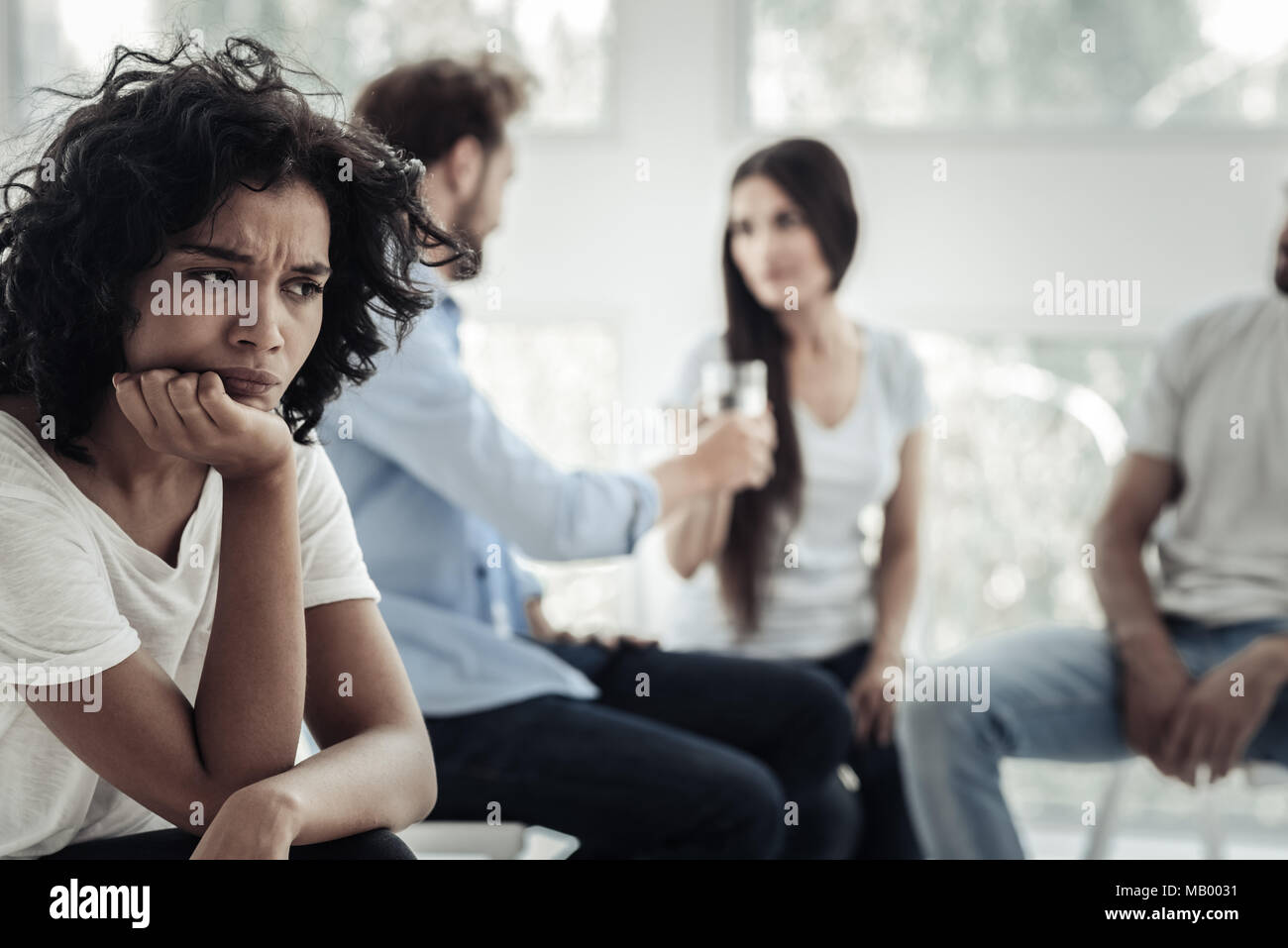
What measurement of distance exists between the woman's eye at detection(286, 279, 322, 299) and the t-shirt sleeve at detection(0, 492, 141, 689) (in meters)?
0.16

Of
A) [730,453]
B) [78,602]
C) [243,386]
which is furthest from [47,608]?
[730,453]

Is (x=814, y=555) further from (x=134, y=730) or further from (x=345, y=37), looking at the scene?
(x=345, y=37)

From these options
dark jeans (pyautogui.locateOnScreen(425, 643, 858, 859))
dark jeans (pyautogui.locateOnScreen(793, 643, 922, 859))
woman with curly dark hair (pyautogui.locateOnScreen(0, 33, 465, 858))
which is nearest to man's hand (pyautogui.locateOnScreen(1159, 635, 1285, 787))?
dark jeans (pyautogui.locateOnScreen(793, 643, 922, 859))

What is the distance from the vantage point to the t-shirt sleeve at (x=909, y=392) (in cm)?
135

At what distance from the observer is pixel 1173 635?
109 centimetres

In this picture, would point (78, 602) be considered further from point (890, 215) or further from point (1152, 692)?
point (890, 215)

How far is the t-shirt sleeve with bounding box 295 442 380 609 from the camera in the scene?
0.62 meters

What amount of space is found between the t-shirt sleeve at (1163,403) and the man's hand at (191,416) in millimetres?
948

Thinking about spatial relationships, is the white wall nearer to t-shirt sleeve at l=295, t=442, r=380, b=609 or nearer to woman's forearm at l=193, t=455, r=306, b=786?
t-shirt sleeve at l=295, t=442, r=380, b=609

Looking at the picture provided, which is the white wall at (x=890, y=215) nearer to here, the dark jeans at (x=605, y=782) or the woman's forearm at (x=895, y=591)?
the woman's forearm at (x=895, y=591)

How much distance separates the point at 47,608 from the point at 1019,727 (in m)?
0.84

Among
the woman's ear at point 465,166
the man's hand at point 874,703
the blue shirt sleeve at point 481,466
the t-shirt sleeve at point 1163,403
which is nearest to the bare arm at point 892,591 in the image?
the man's hand at point 874,703

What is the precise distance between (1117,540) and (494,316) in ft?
2.95
